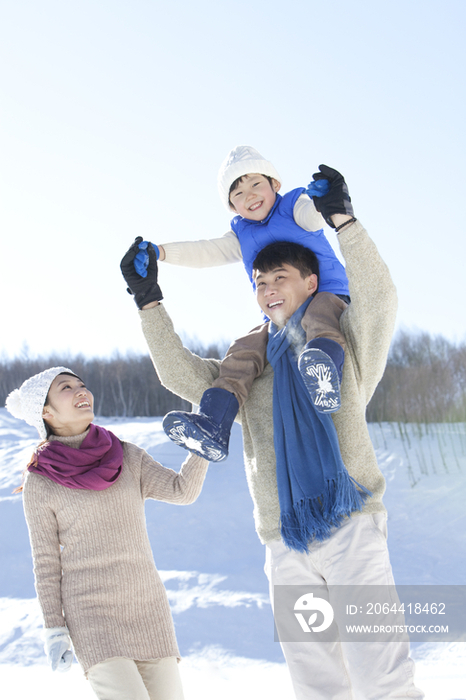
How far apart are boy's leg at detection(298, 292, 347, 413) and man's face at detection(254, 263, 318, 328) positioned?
14cm

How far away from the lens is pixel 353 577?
5.49ft

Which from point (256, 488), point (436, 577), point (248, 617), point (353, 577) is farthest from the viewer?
point (436, 577)

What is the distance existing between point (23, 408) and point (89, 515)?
0.60 meters

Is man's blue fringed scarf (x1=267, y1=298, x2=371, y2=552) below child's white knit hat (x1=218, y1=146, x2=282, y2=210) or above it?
below

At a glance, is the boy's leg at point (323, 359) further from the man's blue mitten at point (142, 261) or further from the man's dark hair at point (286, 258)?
the man's blue mitten at point (142, 261)

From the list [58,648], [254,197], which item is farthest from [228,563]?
[254,197]

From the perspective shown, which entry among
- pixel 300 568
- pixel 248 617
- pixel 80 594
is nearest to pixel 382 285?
pixel 300 568

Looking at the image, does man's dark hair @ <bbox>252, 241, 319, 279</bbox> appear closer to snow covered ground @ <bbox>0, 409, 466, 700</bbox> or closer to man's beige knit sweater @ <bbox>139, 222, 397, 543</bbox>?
man's beige knit sweater @ <bbox>139, 222, 397, 543</bbox>

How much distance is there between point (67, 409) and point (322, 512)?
3.90 ft

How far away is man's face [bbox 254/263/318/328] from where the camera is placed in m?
2.02

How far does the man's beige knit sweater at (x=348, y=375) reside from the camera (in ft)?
5.71

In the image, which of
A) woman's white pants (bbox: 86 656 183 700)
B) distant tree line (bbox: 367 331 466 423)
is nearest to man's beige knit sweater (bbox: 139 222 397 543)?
woman's white pants (bbox: 86 656 183 700)

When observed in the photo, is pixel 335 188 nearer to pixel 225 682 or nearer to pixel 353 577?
pixel 353 577

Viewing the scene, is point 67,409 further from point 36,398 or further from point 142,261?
point 142,261
